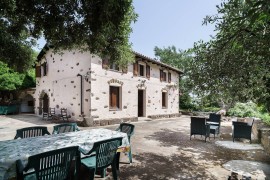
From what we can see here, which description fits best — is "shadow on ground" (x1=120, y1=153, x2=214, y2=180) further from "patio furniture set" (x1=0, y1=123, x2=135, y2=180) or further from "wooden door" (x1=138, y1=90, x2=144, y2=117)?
"wooden door" (x1=138, y1=90, x2=144, y2=117)

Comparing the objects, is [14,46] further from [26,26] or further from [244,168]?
[244,168]

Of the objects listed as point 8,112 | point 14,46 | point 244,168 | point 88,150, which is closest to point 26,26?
point 14,46

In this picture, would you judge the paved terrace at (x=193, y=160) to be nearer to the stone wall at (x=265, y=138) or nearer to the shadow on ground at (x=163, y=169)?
the shadow on ground at (x=163, y=169)

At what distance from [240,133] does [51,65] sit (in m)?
13.2

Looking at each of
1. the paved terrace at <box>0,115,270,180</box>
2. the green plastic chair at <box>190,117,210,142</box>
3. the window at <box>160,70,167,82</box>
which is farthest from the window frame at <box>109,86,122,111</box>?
the green plastic chair at <box>190,117,210,142</box>

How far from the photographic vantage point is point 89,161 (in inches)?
141

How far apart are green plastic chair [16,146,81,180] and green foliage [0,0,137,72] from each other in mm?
3517

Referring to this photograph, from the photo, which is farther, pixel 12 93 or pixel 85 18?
pixel 12 93

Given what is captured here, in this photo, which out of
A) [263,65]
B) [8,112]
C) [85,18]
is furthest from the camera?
[8,112]

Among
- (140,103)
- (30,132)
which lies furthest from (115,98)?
(30,132)

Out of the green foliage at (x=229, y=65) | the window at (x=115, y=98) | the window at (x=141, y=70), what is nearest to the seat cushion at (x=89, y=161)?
the green foliage at (x=229, y=65)

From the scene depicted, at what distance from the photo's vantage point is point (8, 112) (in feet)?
61.3

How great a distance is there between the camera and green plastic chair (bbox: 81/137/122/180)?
3.38 metres

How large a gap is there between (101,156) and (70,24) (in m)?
4.31
